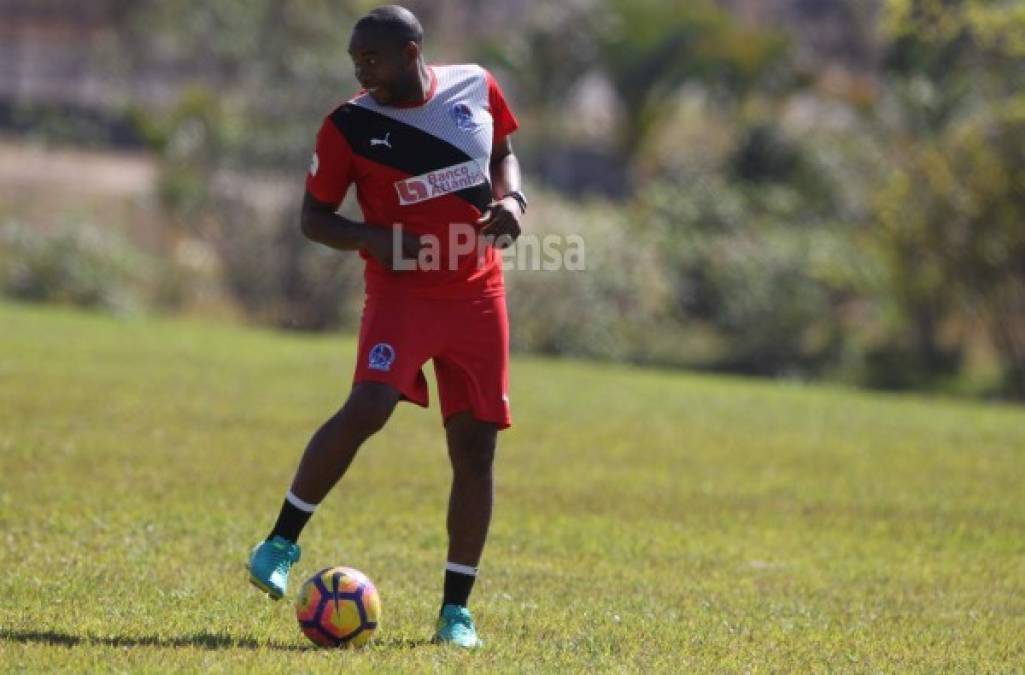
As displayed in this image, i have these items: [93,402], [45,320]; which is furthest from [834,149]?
[93,402]

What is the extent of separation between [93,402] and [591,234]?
15968mm

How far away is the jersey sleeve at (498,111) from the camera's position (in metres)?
7.15

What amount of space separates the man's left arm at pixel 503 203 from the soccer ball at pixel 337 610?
A: 4.66 feet

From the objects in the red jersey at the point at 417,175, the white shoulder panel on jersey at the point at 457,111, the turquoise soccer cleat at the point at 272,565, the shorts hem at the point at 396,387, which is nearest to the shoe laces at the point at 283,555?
the turquoise soccer cleat at the point at 272,565

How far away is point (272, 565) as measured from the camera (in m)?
6.70

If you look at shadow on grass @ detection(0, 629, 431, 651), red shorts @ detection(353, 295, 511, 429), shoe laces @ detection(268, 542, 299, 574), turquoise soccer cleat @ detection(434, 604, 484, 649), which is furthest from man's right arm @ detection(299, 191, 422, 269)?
shadow on grass @ detection(0, 629, 431, 651)

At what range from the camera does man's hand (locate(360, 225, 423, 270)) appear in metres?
6.67

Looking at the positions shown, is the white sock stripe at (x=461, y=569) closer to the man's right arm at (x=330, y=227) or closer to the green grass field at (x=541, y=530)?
the green grass field at (x=541, y=530)

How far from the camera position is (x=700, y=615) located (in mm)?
7633

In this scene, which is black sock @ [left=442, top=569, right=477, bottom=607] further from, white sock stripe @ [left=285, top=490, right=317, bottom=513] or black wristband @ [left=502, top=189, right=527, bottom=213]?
black wristband @ [left=502, top=189, right=527, bottom=213]

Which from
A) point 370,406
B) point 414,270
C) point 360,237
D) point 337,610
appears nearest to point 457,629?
point 337,610

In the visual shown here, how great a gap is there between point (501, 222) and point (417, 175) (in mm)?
368

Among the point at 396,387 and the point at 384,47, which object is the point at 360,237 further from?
the point at 384,47

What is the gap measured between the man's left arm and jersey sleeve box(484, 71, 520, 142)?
3cm
